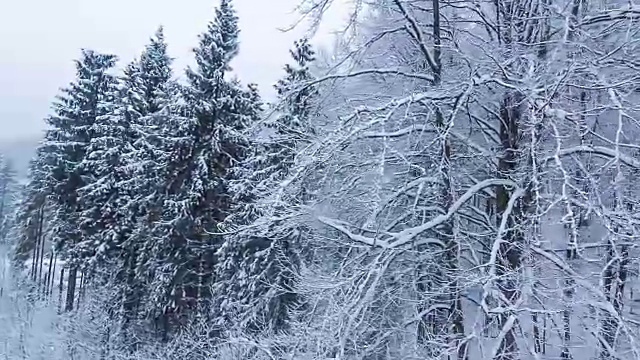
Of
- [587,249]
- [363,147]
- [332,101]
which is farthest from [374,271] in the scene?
[332,101]

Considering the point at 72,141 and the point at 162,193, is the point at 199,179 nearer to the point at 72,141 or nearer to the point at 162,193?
the point at 162,193

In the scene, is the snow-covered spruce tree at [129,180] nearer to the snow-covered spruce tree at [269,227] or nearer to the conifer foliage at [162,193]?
the conifer foliage at [162,193]

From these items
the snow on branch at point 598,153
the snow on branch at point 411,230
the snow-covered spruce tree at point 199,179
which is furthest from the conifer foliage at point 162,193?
the snow on branch at point 598,153

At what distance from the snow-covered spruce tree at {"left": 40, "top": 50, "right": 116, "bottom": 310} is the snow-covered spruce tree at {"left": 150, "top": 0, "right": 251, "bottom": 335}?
18.3ft

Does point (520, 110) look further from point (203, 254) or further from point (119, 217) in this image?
point (119, 217)

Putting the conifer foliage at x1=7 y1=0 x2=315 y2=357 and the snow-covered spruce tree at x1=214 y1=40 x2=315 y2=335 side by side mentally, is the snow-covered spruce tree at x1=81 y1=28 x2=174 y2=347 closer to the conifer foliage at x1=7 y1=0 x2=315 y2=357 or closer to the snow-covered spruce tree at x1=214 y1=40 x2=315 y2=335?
the conifer foliage at x1=7 y1=0 x2=315 y2=357

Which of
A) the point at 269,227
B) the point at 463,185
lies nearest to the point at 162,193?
the point at 269,227

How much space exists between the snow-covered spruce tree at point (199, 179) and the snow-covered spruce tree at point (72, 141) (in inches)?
220

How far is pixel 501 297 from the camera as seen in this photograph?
4.79 metres

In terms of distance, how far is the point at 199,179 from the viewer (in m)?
16.8

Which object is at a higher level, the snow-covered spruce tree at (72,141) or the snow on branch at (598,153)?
the snow-covered spruce tree at (72,141)

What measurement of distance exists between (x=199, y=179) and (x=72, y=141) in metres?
7.31

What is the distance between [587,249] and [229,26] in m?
14.6

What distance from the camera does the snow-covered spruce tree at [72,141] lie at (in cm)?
2155
